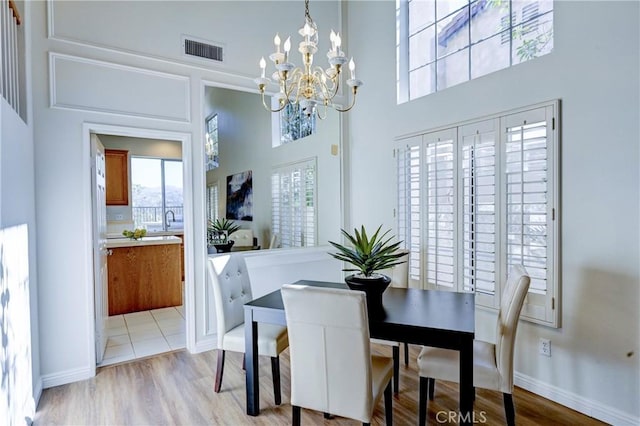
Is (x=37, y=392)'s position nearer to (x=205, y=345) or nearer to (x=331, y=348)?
(x=205, y=345)

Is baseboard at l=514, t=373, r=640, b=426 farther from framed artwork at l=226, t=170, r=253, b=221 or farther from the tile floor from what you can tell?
framed artwork at l=226, t=170, r=253, b=221

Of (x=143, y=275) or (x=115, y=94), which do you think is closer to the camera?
(x=115, y=94)

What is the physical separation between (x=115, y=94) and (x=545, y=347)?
398cm

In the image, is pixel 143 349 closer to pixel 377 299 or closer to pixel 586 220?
pixel 377 299

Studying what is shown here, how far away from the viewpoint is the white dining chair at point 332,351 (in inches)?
70.0

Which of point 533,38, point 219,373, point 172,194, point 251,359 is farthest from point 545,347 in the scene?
point 172,194

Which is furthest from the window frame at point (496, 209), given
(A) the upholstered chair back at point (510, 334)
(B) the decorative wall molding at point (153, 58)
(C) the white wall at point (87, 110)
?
(C) the white wall at point (87, 110)

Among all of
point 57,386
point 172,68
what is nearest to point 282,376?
point 57,386

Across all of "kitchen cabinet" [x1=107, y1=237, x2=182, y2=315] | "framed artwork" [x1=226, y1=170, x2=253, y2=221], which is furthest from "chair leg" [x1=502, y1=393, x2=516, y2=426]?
"kitchen cabinet" [x1=107, y1=237, x2=182, y2=315]

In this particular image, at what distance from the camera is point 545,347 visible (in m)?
2.66

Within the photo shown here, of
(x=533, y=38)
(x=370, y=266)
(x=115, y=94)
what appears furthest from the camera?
(x=115, y=94)

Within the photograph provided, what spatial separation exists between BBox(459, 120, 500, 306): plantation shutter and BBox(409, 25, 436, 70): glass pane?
0.96 meters

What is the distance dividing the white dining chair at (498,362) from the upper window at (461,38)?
1.77m

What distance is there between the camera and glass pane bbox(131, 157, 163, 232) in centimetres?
757
